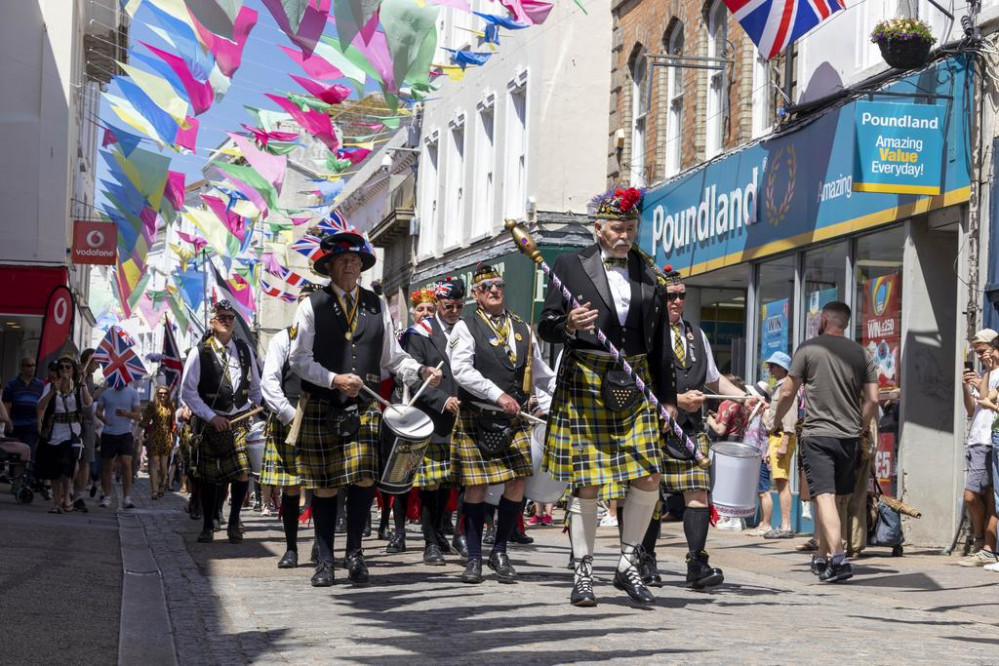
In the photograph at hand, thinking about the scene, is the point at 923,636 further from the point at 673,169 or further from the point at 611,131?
the point at 611,131

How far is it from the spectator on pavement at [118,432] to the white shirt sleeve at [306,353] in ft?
34.3

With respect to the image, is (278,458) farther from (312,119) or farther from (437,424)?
(312,119)

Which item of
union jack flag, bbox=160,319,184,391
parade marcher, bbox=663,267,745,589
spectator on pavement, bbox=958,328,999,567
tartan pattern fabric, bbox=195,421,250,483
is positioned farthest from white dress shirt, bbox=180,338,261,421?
union jack flag, bbox=160,319,184,391

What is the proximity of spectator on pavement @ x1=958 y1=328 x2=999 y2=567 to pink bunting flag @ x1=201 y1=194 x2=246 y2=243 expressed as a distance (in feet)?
70.1

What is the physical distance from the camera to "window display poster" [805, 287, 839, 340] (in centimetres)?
1622

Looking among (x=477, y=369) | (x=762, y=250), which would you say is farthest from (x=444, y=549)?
(x=762, y=250)

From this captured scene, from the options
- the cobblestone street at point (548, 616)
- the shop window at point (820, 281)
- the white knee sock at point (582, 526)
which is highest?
the shop window at point (820, 281)

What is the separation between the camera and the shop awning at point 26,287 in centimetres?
2756

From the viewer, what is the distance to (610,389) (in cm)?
757

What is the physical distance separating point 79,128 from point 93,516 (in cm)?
2148

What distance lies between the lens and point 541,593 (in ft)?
27.1

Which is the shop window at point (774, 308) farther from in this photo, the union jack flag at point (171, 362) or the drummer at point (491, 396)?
the union jack flag at point (171, 362)

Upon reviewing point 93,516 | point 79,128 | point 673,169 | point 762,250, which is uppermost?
point 79,128

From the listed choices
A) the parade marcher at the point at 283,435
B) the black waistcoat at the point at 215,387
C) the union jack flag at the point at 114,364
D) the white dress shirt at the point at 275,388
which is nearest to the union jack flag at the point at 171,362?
the union jack flag at the point at 114,364
